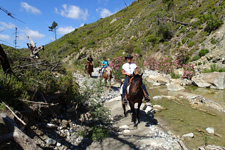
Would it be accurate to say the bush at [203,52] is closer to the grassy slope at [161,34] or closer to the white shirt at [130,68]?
the grassy slope at [161,34]

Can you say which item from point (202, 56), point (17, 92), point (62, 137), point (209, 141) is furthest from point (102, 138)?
point (202, 56)

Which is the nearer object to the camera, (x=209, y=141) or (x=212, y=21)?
(x=209, y=141)

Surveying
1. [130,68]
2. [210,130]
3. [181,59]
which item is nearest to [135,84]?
[130,68]

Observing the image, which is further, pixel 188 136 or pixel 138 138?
pixel 188 136

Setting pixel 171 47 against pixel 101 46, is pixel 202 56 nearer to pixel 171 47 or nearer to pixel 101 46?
pixel 171 47

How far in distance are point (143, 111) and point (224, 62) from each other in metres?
13.9

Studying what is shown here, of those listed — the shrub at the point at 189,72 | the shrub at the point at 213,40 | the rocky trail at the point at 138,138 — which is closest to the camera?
the rocky trail at the point at 138,138

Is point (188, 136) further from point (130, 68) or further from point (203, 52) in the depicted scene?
point (203, 52)

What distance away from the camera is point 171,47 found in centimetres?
2647

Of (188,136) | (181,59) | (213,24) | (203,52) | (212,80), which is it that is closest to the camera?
(188,136)

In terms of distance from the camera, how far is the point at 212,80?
1390cm

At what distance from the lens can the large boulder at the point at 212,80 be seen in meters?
13.3

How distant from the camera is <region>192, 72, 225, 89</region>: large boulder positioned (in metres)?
13.3

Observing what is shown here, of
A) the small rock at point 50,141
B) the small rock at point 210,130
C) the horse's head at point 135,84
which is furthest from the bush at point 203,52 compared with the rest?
the small rock at point 50,141
